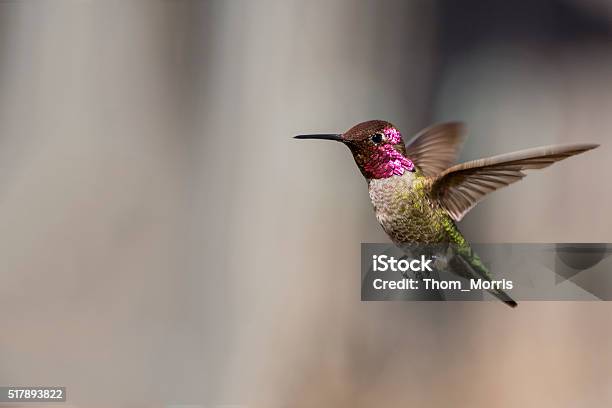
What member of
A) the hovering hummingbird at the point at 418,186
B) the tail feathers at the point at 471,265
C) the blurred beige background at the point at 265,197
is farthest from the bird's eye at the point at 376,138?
the blurred beige background at the point at 265,197

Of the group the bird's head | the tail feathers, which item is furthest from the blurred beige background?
the bird's head

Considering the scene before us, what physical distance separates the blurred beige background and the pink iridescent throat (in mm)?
332

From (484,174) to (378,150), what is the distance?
136mm

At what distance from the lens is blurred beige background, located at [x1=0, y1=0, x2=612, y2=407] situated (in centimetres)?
117

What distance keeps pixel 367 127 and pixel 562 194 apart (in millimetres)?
481

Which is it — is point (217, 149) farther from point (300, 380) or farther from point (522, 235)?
point (522, 235)

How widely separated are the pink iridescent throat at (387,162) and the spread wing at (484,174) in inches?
1.8

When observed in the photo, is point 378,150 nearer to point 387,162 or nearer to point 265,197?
point 387,162

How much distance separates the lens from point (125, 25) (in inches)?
47.0

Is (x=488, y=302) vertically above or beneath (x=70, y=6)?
beneath

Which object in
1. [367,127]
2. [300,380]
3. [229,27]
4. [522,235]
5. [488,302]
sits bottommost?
[300,380]

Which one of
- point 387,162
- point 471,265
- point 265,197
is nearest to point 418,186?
point 387,162

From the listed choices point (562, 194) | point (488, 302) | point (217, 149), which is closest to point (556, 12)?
point (562, 194)

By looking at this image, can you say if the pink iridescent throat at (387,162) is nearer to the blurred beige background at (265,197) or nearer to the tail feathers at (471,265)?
the tail feathers at (471,265)
